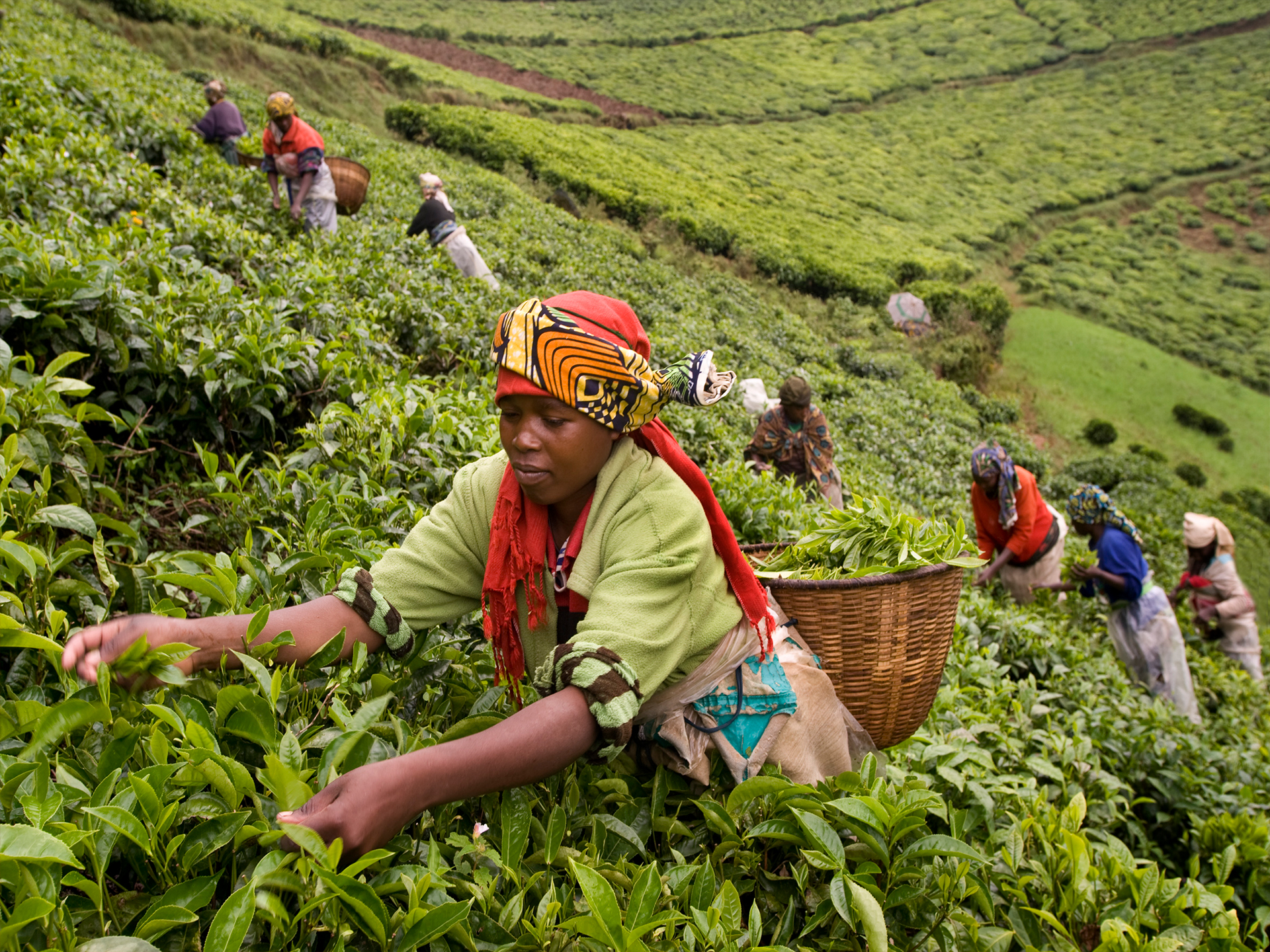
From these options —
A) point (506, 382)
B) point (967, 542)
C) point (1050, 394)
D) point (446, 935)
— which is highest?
point (506, 382)

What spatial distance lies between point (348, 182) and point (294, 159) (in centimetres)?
113

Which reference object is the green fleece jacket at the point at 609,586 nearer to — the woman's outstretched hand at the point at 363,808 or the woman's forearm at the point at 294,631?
the woman's forearm at the point at 294,631

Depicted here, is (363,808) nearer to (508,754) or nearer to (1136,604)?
(508,754)

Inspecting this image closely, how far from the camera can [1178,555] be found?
11398 mm

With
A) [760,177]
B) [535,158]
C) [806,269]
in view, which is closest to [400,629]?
[535,158]

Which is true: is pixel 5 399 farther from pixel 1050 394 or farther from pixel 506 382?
pixel 1050 394

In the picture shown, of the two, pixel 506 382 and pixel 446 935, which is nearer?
pixel 446 935

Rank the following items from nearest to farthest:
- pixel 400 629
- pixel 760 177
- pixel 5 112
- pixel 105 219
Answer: pixel 400 629 < pixel 105 219 < pixel 5 112 < pixel 760 177

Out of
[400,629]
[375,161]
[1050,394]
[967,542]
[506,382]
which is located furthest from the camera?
[1050,394]

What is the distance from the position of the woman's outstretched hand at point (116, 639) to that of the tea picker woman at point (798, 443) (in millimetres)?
4775

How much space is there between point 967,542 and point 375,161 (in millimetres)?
12299

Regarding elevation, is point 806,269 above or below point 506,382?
below

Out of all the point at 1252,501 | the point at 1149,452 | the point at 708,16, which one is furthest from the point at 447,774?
the point at 708,16

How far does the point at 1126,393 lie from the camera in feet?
73.0
